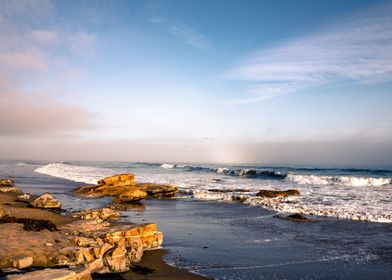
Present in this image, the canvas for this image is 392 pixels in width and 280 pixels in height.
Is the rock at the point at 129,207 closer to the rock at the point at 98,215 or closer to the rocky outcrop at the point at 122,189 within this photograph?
the rocky outcrop at the point at 122,189

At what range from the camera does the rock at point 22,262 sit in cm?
879


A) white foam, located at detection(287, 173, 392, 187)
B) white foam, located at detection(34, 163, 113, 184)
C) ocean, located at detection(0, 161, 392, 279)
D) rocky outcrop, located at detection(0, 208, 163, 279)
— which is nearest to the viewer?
rocky outcrop, located at detection(0, 208, 163, 279)

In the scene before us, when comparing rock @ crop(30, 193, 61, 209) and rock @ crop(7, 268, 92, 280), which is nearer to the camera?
rock @ crop(7, 268, 92, 280)

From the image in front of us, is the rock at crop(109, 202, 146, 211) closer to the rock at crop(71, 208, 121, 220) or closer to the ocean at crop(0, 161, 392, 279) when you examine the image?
the ocean at crop(0, 161, 392, 279)

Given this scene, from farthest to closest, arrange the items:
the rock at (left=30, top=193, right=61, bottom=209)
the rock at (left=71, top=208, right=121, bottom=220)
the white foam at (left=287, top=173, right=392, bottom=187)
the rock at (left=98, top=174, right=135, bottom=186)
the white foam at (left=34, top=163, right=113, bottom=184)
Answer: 1. the white foam at (left=287, top=173, right=392, bottom=187)
2. the white foam at (left=34, top=163, right=113, bottom=184)
3. the rock at (left=98, top=174, right=135, bottom=186)
4. the rock at (left=30, top=193, right=61, bottom=209)
5. the rock at (left=71, top=208, right=121, bottom=220)

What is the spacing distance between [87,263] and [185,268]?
9.19 ft

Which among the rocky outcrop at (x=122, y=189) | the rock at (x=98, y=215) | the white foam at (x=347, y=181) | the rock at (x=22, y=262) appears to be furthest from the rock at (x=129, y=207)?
the white foam at (x=347, y=181)

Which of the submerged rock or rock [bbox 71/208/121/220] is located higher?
rock [bbox 71/208/121/220]

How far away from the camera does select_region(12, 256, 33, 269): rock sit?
8789 millimetres

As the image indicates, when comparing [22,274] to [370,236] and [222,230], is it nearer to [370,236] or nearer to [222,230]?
[222,230]

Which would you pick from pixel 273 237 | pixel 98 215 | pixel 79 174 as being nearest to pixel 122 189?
pixel 98 215

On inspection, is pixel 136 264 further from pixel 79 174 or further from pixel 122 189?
pixel 79 174

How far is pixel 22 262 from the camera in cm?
890

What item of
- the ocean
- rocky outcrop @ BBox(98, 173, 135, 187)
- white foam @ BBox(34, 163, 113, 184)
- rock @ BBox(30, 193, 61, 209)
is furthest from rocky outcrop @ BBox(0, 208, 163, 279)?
white foam @ BBox(34, 163, 113, 184)
